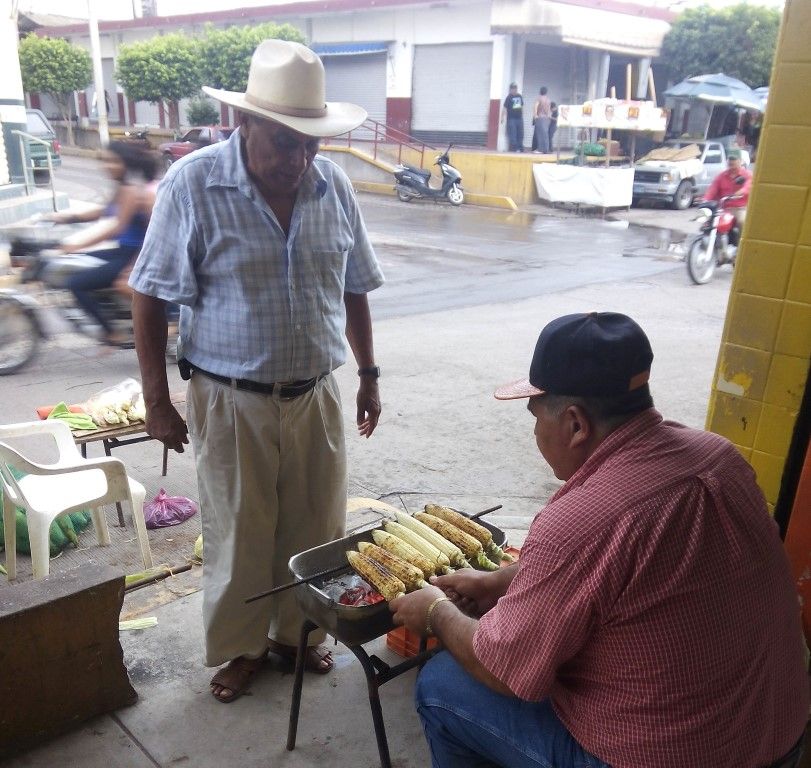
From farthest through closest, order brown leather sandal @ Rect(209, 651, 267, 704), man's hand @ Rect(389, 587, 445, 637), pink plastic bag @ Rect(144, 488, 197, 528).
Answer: pink plastic bag @ Rect(144, 488, 197, 528) < brown leather sandal @ Rect(209, 651, 267, 704) < man's hand @ Rect(389, 587, 445, 637)

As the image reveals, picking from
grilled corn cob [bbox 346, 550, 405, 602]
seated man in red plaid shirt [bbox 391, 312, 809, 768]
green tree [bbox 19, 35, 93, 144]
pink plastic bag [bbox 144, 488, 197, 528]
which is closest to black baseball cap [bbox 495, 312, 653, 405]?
seated man in red plaid shirt [bbox 391, 312, 809, 768]

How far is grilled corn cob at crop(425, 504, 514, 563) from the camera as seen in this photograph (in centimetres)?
266

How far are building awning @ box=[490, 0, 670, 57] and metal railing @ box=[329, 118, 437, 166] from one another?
4208 mm

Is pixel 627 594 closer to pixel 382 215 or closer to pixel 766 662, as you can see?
pixel 766 662

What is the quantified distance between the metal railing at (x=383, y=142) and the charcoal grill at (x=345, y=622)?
21.2 meters

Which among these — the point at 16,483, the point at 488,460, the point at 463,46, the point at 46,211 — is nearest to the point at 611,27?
the point at 463,46

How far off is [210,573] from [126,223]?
4.43 metres

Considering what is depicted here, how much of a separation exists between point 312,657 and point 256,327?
4.42 ft

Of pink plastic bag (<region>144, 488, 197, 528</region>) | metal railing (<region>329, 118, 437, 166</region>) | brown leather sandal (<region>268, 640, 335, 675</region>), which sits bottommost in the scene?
pink plastic bag (<region>144, 488, 197, 528</region>)

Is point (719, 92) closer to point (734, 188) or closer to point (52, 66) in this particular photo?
point (734, 188)

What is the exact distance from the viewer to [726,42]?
25.7 m

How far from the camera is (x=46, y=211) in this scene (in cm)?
1506

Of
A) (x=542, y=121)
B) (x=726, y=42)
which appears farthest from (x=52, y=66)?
(x=726, y=42)

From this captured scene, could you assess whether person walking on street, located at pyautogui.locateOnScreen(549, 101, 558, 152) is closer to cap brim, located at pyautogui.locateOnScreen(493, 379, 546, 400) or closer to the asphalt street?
the asphalt street
